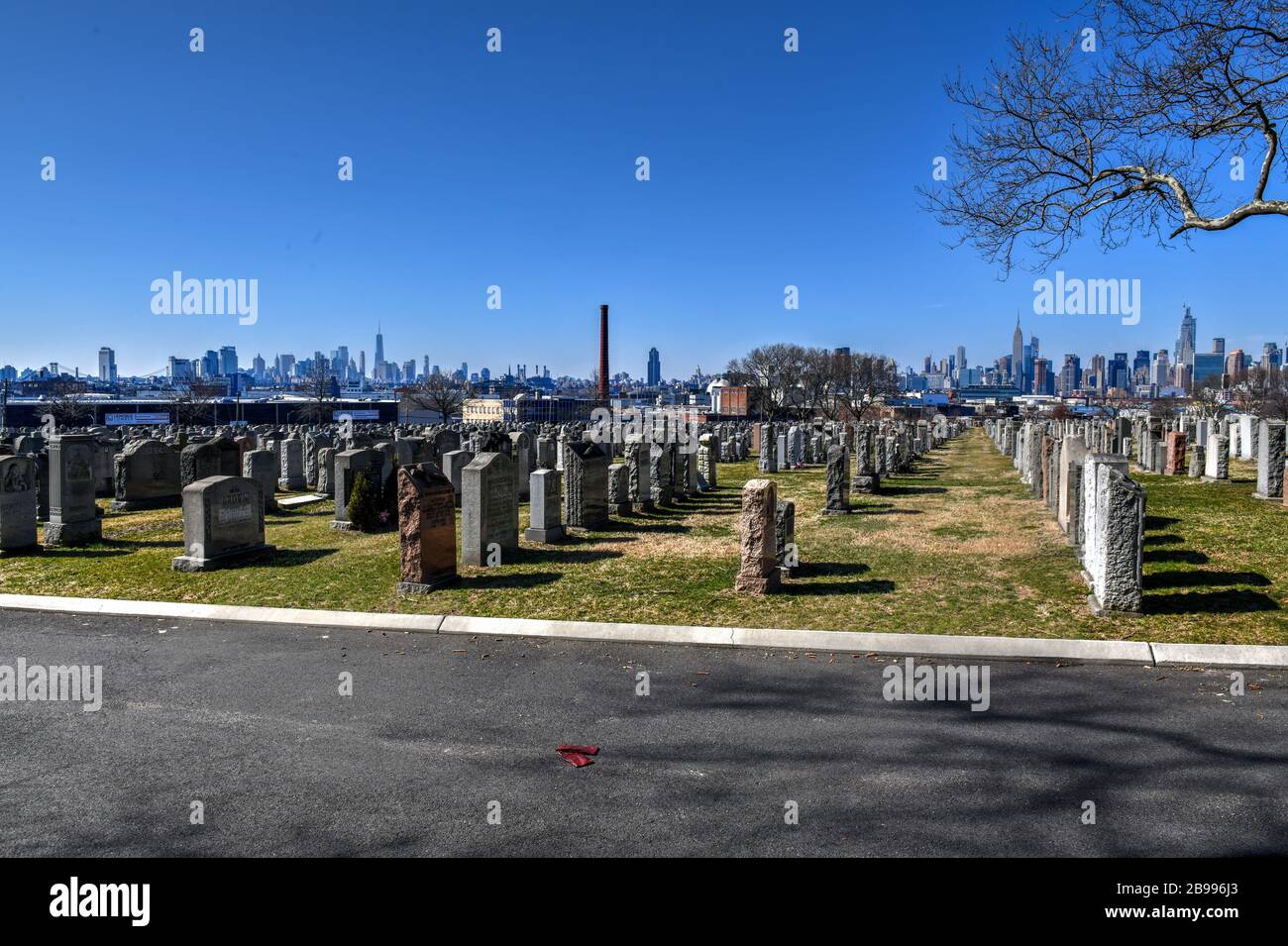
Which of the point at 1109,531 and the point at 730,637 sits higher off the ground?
the point at 1109,531

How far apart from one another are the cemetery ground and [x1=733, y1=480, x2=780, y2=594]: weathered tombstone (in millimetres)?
231

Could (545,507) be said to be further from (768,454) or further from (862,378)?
(862,378)

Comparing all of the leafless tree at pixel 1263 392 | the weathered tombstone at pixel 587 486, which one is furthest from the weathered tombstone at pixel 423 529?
the leafless tree at pixel 1263 392

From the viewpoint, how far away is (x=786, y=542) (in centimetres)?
1174

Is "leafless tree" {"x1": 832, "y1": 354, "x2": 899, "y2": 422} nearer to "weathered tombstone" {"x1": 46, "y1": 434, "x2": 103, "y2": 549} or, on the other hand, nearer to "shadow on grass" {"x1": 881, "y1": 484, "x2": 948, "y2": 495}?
"shadow on grass" {"x1": 881, "y1": 484, "x2": 948, "y2": 495}

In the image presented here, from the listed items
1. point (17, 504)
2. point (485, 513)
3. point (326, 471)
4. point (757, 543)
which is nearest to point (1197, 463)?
point (757, 543)

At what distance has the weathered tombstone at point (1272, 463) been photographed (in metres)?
16.2

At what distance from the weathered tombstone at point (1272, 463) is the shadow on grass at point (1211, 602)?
8965mm

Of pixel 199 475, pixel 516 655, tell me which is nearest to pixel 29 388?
pixel 199 475

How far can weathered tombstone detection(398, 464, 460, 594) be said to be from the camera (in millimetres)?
10461

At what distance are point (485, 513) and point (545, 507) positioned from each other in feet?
6.02

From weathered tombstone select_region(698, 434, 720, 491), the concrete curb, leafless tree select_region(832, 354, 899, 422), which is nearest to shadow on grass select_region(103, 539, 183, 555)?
the concrete curb

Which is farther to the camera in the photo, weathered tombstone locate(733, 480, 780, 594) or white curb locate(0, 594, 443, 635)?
weathered tombstone locate(733, 480, 780, 594)
